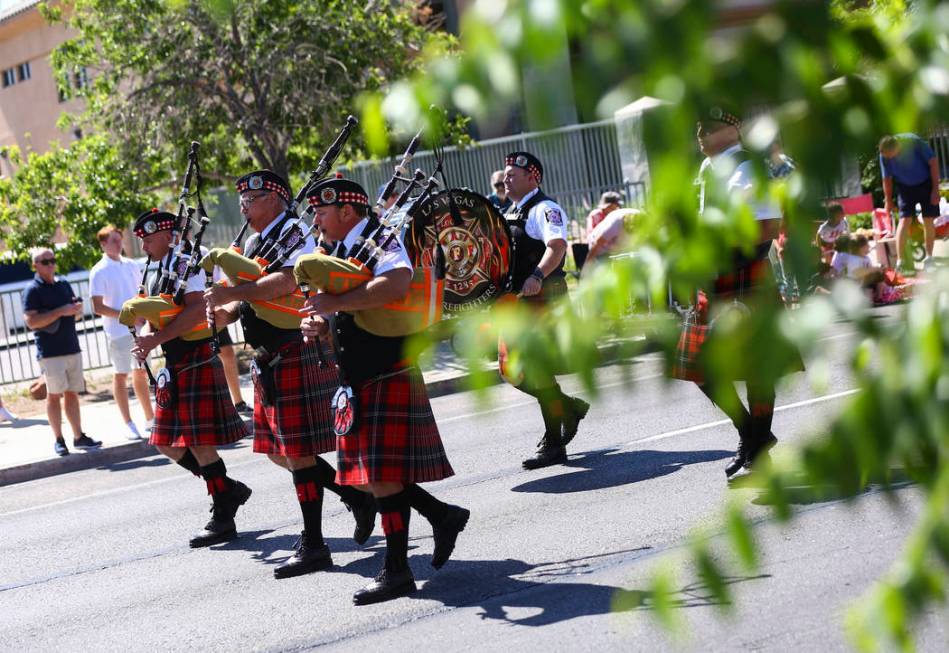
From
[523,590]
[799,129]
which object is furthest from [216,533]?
[799,129]

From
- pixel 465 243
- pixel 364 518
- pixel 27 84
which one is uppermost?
pixel 27 84

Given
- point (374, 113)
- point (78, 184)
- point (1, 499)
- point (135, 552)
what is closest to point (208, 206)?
point (78, 184)

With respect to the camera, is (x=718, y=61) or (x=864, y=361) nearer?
(x=718, y=61)

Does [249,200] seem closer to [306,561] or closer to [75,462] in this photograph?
[306,561]

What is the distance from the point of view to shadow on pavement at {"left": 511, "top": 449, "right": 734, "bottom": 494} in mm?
7031

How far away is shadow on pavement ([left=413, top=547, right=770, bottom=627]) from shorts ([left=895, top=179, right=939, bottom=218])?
910 cm

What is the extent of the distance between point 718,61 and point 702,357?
34 centimetres

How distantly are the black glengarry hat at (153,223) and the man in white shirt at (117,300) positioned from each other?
12.9 ft

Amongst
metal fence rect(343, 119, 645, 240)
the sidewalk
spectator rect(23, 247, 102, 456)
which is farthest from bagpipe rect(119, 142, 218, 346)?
metal fence rect(343, 119, 645, 240)

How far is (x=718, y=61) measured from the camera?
129 centimetres

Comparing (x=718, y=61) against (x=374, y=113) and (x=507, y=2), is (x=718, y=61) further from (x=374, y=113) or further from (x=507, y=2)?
(x=374, y=113)

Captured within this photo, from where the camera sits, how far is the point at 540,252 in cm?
763

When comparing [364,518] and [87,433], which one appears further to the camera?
[87,433]

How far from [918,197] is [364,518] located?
9391 mm
